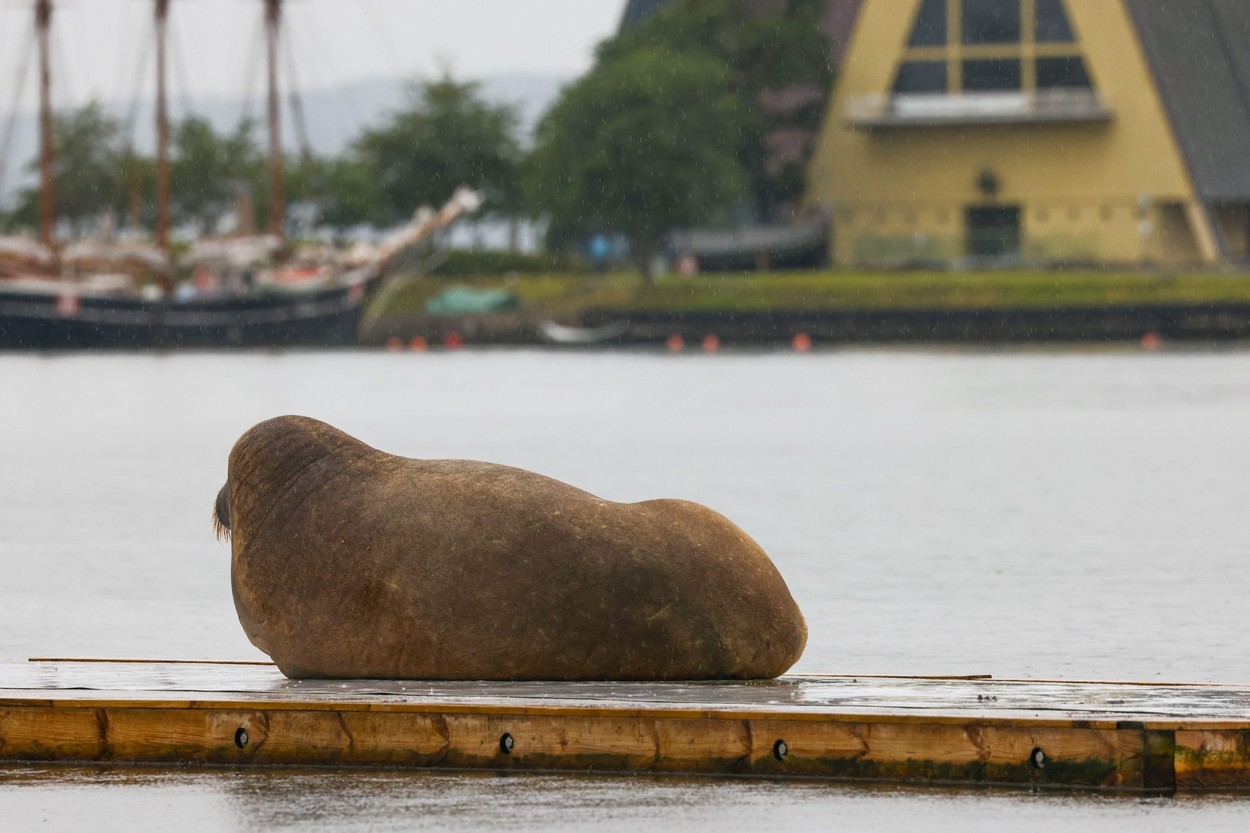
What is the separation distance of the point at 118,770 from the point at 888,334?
8027 cm

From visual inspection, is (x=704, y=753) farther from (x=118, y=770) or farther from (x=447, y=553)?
(x=118, y=770)

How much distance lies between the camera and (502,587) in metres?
12.6

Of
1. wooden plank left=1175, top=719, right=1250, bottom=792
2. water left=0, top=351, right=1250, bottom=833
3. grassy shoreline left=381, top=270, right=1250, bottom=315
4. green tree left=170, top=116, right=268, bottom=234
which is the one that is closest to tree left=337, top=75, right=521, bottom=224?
green tree left=170, top=116, right=268, bottom=234

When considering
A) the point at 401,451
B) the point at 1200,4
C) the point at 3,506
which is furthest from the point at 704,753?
the point at 1200,4

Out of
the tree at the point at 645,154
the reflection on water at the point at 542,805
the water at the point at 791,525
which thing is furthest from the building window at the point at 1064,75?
the reflection on water at the point at 542,805

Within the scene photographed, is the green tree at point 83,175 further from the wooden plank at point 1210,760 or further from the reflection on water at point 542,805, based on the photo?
the wooden plank at point 1210,760

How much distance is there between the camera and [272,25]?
109m

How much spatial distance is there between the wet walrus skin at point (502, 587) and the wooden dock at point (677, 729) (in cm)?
24

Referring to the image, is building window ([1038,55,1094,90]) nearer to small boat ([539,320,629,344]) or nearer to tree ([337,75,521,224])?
small boat ([539,320,629,344])

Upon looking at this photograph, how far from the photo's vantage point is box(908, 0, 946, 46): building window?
99875mm

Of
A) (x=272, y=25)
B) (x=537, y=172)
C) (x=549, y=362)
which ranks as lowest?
(x=549, y=362)

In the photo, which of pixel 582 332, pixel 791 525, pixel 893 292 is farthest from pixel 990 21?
pixel 791 525

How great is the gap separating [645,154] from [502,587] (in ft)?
280

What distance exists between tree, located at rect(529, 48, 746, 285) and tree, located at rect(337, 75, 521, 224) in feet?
46.5
